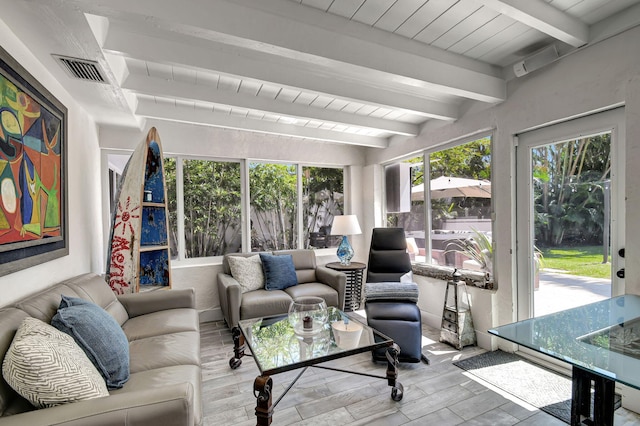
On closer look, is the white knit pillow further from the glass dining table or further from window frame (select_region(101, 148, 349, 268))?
the glass dining table

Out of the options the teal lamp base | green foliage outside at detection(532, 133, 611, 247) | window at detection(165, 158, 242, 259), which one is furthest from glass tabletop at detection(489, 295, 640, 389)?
window at detection(165, 158, 242, 259)

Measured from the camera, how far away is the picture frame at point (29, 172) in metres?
1.47

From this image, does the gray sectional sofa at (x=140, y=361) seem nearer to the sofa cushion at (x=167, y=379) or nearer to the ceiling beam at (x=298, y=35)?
the sofa cushion at (x=167, y=379)

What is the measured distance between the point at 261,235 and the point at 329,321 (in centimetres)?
208

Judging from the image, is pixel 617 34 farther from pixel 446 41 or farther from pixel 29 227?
pixel 29 227

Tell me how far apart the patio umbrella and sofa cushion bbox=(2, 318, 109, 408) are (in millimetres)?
3242

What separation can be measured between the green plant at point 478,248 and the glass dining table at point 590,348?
1.34 m

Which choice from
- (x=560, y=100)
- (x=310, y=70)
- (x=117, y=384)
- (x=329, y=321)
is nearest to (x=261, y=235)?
(x=329, y=321)

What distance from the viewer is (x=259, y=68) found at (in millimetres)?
2201

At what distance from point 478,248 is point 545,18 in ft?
6.64

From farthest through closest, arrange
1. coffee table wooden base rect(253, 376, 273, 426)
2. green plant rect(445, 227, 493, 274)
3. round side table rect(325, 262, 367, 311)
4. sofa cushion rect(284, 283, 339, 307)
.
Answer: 1. round side table rect(325, 262, 367, 311)
2. sofa cushion rect(284, 283, 339, 307)
3. green plant rect(445, 227, 493, 274)
4. coffee table wooden base rect(253, 376, 273, 426)

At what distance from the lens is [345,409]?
6.33 feet

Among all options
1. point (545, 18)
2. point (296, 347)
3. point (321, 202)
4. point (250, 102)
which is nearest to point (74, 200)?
point (250, 102)

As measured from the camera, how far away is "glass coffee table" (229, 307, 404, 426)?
1591mm
